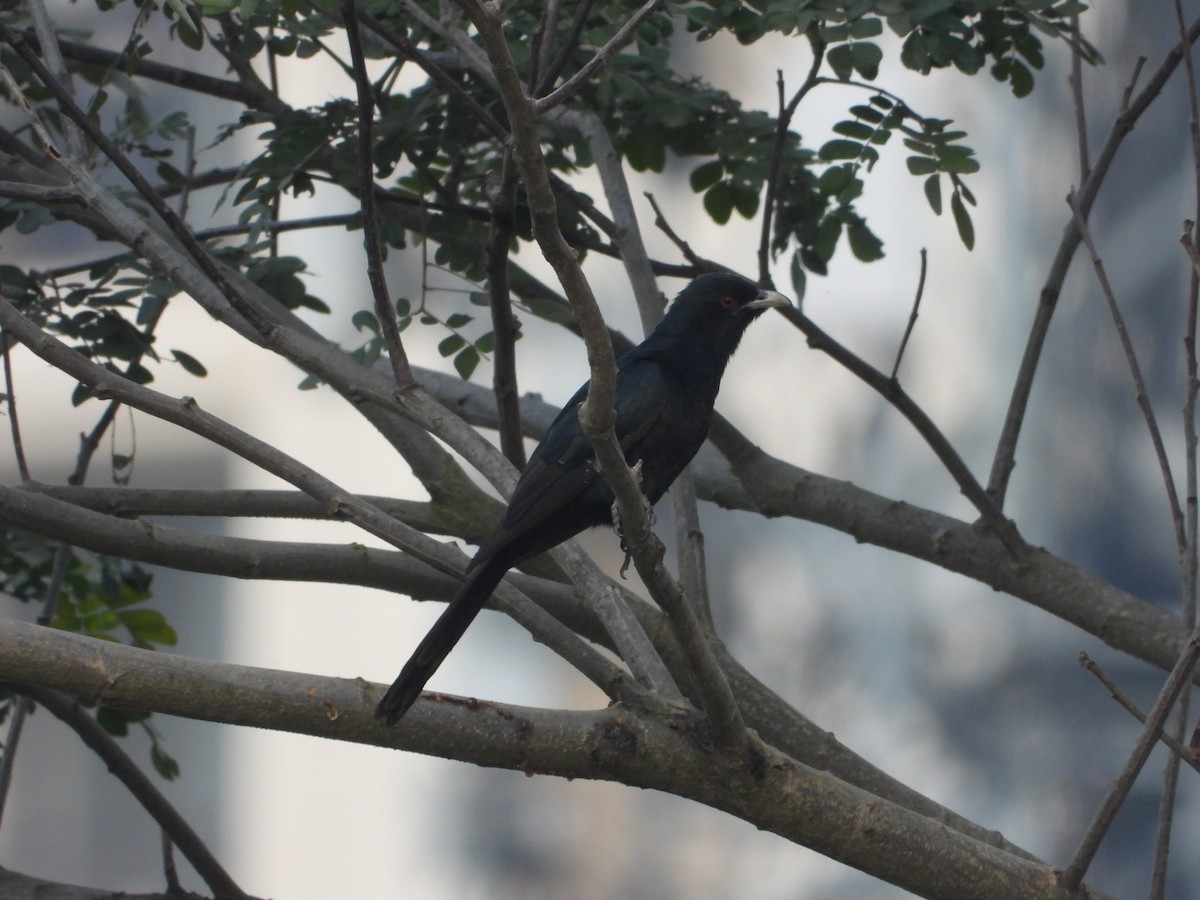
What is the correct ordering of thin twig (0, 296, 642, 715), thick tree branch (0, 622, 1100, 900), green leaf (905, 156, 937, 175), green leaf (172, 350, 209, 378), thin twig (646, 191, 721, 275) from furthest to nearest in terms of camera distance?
green leaf (172, 350, 209, 378) < thin twig (646, 191, 721, 275) < green leaf (905, 156, 937, 175) < thin twig (0, 296, 642, 715) < thick tree branch (0, 622, 1100, 900)

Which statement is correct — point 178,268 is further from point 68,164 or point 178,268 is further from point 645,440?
point 645,440

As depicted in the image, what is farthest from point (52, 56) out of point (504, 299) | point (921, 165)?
point (921, 165)

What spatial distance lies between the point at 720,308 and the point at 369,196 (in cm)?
131

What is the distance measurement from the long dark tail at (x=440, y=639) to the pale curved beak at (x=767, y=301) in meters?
1.27

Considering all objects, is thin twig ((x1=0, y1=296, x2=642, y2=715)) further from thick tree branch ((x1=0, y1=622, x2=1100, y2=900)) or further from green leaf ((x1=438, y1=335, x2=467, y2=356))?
green leaf ((x1=438, y1=335, x2=467, y2=356))

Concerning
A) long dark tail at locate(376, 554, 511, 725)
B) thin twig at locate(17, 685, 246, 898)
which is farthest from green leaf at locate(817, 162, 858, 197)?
thin twig at locate(17, 685, 246, 898)

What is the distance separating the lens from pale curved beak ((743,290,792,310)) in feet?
12.4

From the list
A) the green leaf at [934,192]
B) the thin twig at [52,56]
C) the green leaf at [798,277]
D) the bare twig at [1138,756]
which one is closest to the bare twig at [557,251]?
the bare twig at [1138,756]

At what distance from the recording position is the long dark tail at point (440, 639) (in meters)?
2.14

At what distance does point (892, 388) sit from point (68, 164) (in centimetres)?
222

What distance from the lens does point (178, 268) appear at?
306 centimetres

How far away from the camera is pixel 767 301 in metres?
3.84

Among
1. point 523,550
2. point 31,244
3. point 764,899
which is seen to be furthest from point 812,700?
point 31,244

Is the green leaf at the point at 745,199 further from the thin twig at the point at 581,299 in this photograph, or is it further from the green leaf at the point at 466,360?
the thin twig at the point at 581,299
